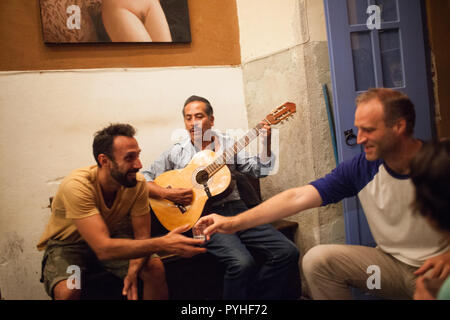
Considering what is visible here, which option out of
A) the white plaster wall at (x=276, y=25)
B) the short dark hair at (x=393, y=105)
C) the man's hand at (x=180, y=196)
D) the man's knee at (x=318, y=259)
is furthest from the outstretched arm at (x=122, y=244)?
the white plaster wall at (x=276, y=25)

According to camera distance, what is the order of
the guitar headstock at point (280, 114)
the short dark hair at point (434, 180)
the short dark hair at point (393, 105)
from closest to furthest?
the short dark hair at point (434, 180), the short dark hair at point (393, 105), the guitar headstock at point (280, 114)

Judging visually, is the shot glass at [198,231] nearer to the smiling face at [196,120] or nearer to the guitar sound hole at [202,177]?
the guitar sound hole at [202,177]

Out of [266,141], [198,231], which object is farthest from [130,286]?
[266,141]

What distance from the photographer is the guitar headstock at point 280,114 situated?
211 cm

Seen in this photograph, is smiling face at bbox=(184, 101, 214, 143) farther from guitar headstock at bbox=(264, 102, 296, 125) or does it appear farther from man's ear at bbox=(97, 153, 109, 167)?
man's ear at bbox=(97, 153, 109, 167)

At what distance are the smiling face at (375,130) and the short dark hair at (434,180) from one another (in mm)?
385

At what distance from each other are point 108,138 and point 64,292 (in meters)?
0.76

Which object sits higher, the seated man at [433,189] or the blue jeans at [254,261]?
the seated man at [433,189]

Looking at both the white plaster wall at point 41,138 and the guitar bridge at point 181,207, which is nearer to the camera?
the white plaster wall at point 41,138
